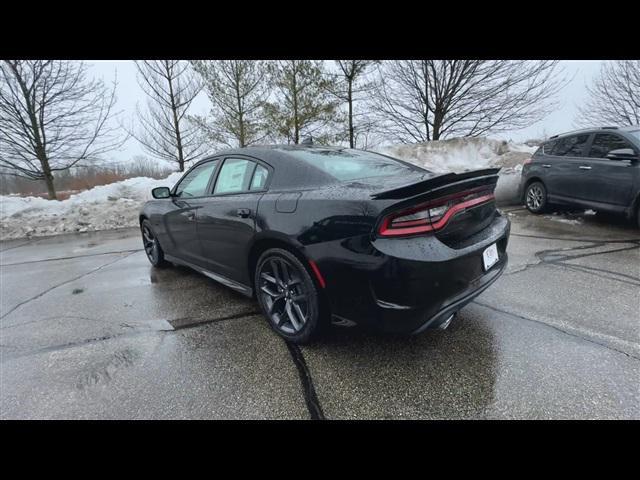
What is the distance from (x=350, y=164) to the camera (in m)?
2.74

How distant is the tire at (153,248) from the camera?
4.59 meters

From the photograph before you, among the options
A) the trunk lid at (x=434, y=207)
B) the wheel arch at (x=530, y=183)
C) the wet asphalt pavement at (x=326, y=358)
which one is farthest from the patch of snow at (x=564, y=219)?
the trunk lid at (x=434, y=207)

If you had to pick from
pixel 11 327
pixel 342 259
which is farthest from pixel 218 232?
pixel 11 327

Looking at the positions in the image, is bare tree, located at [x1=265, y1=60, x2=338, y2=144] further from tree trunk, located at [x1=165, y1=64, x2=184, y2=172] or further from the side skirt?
the side skirt

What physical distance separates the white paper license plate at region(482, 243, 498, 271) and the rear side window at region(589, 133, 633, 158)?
4772 mm

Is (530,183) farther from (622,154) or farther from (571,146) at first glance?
(622,154)

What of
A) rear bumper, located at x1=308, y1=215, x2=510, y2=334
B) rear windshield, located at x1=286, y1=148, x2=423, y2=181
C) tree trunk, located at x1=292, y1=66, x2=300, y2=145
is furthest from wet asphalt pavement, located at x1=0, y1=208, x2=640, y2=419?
tree trunk, located at x1=292, y1=66, x2=300, y2=145

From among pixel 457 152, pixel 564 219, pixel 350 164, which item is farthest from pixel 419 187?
pixel 457 152

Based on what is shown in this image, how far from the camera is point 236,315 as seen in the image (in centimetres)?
313

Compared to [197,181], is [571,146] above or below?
above

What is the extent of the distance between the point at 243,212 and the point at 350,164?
99cm

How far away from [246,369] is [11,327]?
2.69 metres
